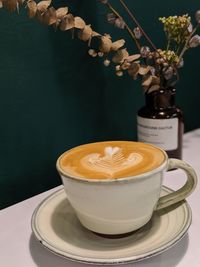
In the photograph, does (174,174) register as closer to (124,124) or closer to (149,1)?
(124,124)

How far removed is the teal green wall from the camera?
0.65 metres

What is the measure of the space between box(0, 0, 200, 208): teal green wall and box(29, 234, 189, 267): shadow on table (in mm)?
219

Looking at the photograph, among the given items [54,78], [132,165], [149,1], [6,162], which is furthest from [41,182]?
[149,1]

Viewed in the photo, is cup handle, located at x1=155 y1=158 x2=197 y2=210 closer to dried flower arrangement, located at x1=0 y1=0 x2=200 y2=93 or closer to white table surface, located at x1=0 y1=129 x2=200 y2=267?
white table surface, located at x1=0 y1=129 x2=200 y2=267

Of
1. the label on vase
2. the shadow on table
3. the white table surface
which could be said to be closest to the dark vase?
the label on vase

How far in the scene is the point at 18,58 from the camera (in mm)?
647

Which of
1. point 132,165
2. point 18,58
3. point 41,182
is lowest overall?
point 41,182

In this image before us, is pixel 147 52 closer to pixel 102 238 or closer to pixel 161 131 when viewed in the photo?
pixel 161 131

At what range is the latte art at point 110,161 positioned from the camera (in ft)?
1.53

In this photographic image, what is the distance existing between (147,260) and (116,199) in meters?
0.10

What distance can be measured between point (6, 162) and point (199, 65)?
54 centimetres

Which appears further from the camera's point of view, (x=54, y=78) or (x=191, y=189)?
(x=54, y=78)

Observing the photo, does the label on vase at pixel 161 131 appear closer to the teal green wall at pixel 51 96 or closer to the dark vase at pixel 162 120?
the dark vase at pixel 162 120

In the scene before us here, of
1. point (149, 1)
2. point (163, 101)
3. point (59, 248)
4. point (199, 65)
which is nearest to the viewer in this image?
point (59, 248)
